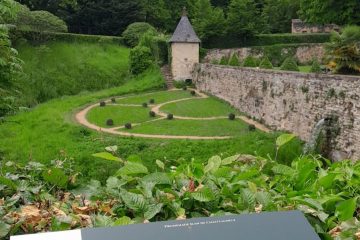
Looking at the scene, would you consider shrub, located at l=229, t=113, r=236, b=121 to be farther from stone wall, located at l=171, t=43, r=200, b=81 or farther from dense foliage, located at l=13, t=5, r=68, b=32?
dense foliage, located at l=13, t=5, r=68, b=32

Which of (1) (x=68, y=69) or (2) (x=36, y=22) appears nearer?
(2) (x=36, y=22)

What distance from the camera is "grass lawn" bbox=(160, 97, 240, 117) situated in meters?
24.2

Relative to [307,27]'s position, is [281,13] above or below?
above

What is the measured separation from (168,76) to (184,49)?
2.45 meters

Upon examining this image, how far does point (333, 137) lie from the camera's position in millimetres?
15867

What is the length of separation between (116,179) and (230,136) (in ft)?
55.1

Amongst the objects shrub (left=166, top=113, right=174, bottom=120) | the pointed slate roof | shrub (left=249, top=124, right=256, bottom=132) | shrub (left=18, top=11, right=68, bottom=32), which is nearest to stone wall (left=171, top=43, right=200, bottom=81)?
the pointed slate roof

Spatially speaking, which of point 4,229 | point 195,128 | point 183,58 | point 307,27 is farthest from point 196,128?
point 307,27

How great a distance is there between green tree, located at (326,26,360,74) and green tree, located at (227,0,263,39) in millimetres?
23042

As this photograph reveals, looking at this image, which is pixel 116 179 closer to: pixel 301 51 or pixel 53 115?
pixel 53 115

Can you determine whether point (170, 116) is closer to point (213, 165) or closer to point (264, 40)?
point (213, 165)

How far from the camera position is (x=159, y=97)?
29766 millimetres

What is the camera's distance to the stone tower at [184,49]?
112 ft

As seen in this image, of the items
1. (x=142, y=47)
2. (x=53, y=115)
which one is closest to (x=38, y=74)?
(x=142, y=47)
